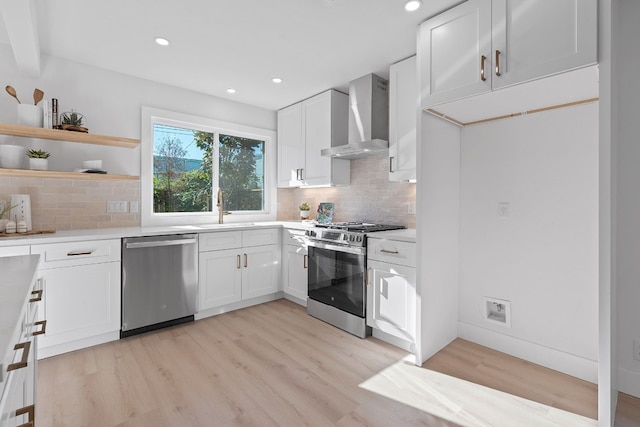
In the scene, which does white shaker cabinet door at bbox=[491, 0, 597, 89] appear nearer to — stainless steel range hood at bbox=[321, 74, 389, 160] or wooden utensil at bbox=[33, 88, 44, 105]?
stainless steel range hood at bbox=[321, 74, 389, 160]

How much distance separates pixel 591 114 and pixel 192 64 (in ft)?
10.6

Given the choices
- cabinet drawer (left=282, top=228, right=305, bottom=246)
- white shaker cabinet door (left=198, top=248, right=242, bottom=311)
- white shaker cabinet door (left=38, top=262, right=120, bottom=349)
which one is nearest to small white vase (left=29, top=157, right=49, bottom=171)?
white shaker cabinet door (left=38, top=262, right=120, bottom=349)

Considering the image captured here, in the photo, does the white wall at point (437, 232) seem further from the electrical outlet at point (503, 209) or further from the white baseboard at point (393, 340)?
the electrical outlet at point (503, 209)

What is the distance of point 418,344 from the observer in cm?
234

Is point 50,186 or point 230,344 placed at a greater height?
point 50,186

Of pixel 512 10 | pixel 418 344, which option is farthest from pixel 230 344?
pixel 512 10

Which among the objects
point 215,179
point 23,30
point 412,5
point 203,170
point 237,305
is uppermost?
point 412,5

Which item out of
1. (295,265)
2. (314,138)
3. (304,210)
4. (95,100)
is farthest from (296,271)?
(95,100)

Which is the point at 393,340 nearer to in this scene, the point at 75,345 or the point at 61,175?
the point at 75,345

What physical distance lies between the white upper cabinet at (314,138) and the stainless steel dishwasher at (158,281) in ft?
5.14

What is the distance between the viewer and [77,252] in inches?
98.6

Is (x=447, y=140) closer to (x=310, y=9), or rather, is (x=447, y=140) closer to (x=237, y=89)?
(x=310, y=9)
